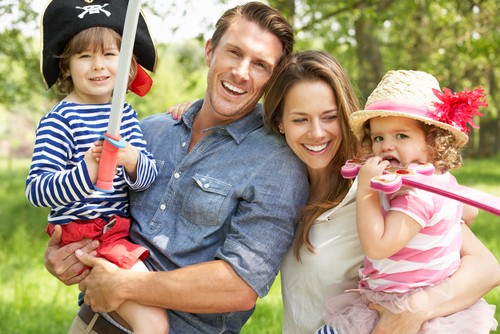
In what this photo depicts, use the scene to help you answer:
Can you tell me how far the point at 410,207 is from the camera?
2611 mm

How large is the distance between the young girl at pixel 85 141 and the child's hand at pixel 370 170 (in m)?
0.95

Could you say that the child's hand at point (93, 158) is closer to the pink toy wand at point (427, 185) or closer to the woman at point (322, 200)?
the woman at point (322, 200)

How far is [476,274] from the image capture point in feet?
9.52

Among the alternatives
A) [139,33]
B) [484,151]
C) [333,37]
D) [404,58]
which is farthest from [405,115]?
[484,151]

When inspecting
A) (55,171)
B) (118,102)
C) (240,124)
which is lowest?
(55,171)

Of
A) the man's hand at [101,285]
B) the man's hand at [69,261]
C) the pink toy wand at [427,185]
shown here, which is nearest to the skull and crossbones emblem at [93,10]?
the man's hand at [69,261]

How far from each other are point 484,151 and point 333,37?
14569 mm

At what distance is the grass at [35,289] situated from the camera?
5484 millimetres

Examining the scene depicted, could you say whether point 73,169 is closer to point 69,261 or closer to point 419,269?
point 69,261

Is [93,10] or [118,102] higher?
[93,10]

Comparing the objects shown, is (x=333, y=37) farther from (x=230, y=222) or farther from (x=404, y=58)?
(x=230, y=222)

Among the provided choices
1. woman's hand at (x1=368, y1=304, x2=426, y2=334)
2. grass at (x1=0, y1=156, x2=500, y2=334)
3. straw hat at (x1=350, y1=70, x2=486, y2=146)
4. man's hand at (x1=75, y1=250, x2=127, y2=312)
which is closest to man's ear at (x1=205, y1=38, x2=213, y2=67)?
straw hat at (x1=350, y1=70, x2=486, y2=146)

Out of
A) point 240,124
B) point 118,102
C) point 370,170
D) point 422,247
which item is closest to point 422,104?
point 370,170

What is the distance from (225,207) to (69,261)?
73cm
